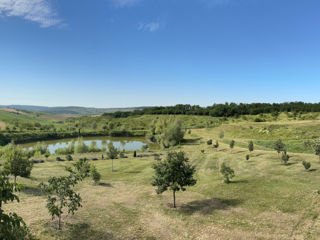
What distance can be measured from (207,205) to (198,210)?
2036 millimetres

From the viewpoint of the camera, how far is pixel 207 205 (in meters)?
25.5

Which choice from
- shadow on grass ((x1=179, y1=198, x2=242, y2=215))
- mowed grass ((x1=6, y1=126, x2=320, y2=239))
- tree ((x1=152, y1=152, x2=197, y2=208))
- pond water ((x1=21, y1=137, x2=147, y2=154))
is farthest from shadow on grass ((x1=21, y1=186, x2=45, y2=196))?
pond water ((x1=21, y1=137, x2=147, y2=154))

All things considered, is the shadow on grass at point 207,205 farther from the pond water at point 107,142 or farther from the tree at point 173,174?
the pond water at point 107,142

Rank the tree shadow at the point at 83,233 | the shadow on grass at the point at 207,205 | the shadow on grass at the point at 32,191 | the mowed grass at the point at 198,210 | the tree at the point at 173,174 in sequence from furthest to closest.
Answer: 1. the shadow on grass at the point at 32,191
2. the tree at the point at 173,174
3. the shadow on grass at the point at 207,205
4. the mowed grass at the point at 198,210
5. the tree shadow at the point at 83,233

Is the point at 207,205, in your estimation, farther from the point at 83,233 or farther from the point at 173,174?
the point at 83,233

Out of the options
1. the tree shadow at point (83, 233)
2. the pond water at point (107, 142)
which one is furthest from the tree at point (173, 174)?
the pond water at point (107, 142)

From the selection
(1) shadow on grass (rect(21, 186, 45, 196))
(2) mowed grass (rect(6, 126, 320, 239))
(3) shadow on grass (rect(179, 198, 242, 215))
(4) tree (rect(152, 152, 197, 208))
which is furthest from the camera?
(1) shadow on grass (rect(21, 186, 45, 196))

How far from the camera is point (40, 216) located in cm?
2017

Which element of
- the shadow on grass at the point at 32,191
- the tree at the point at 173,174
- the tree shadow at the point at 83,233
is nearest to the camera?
the tree shadow at the point at 83,233

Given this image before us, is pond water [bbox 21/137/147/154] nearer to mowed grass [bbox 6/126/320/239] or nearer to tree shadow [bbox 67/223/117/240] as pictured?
mowed grass [bbox 6/126/320/239]

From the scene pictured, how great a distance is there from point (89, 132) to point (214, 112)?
387ft

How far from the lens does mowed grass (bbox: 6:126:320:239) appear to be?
18.4 metres

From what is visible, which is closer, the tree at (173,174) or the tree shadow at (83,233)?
the tree shadow at (83,233)

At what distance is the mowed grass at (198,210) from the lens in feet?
60.4
